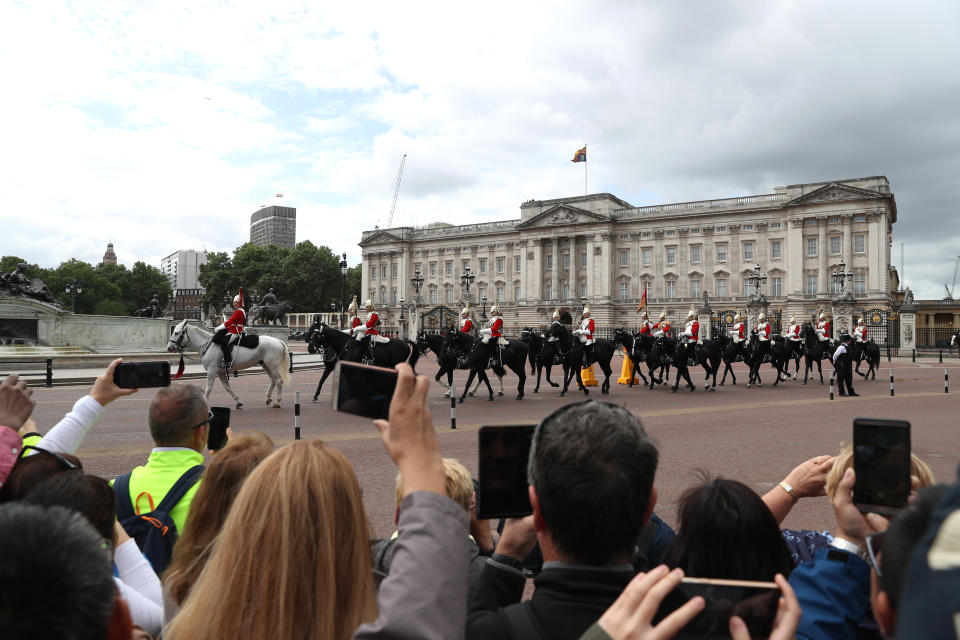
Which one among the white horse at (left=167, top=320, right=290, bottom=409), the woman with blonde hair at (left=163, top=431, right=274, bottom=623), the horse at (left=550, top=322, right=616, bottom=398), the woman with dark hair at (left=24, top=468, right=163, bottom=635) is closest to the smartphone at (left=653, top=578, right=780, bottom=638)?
the woman with blonde hair at (left=163, top=431, right=274, bottom=623)

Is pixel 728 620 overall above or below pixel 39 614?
below

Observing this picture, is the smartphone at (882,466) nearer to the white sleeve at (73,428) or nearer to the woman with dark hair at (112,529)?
the woman with dark hair at (112,529)

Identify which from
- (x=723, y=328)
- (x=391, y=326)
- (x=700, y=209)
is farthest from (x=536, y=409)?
(x=391, y=326)

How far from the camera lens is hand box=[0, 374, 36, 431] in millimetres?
3455

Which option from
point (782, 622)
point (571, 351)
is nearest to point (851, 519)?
point (782, 622)

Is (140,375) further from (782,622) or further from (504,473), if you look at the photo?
(782,622)

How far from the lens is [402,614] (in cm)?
140

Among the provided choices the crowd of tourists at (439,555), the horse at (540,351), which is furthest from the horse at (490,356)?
the crowd of tourists at (439,555)

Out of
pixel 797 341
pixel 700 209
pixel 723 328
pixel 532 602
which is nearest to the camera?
pixel 532 602

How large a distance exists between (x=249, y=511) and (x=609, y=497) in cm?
102

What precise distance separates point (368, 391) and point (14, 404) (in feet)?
9.16

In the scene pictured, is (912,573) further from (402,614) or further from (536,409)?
(536,409)

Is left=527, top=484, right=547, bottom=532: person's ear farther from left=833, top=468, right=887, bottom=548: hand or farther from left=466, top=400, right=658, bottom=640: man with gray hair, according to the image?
left=833, top=468, right=887, bottom=548: hand

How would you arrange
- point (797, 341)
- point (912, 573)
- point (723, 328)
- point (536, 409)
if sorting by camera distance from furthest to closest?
1. point (723, 328)
2. point (797, 341)
3. point (536, 409)
4. point (912, 573)
